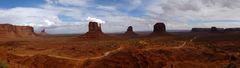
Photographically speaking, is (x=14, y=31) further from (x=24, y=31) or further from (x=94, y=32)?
(x=94, y=32)

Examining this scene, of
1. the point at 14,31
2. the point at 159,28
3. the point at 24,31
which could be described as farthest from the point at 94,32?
the point at 24,31

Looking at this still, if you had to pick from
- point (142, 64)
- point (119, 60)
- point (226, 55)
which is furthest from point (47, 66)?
point (226, 55)

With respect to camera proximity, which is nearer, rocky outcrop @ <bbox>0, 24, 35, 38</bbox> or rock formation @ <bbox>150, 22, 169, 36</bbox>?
rock formation @ <bbox>150, 22, 169, 36</bbox>

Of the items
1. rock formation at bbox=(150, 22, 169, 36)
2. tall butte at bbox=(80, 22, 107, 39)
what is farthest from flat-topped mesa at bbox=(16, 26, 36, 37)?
tall butte at bbox=(80, 22, 107, 39)

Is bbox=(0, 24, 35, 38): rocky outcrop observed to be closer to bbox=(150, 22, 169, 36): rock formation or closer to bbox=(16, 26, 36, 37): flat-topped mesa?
bbox=(16, 26, 36, 37): flat-topped mesa

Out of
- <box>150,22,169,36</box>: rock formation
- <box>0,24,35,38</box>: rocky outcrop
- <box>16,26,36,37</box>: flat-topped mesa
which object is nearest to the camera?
<box>150,22,169,36</box>: rock formation

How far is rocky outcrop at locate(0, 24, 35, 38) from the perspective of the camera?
165m

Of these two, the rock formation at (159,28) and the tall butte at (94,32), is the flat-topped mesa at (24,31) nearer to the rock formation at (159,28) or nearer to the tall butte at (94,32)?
the rock formation at (159,28)

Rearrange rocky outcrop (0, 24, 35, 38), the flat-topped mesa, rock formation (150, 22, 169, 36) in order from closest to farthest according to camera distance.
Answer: rock formation (150, 22, 169, 36) < rocky outcrop (0, 24, 35, 38) < the flat-topped mesa

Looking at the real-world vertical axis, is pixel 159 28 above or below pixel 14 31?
above

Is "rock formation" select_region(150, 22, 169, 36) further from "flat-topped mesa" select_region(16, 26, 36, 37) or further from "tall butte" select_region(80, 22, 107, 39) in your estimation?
"flat-topped mesa" select_region(16, 26, 36, 37)

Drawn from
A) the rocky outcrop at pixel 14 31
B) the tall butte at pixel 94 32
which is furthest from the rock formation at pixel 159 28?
the rocky outcrop at pixel 14 31

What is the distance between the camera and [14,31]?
589 ft

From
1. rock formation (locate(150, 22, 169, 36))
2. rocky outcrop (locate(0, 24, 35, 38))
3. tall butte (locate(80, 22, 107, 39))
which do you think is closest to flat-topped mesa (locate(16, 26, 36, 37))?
rocky outcrop (locate(0, 24, 35, 38))
